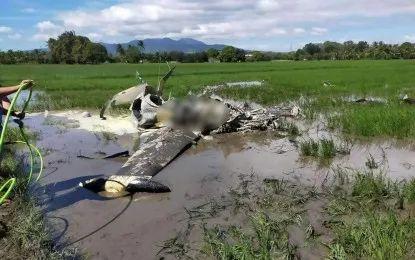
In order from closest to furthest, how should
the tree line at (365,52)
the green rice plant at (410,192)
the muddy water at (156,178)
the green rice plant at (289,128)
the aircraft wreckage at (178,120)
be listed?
the muddy water at (156,178) → the green rice plant at (410,192) → the aircraft wreckage at (178,120) → the green rice plant at (289,128) → the tree line at (365,52)

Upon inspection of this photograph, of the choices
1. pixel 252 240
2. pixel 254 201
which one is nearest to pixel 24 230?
pixel 252 240

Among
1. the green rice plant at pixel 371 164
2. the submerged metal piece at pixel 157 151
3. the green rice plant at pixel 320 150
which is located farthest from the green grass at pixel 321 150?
the submerged metal piece at pixel 157 151

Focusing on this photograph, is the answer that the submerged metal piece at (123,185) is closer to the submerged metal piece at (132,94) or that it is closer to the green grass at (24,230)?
the green grass at (24,230)

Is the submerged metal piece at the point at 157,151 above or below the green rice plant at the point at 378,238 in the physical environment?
below

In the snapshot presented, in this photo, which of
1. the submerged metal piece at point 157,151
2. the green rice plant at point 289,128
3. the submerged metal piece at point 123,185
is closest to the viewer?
the submerged metal piece at point 123,185

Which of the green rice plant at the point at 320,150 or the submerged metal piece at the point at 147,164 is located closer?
the submerged metal piece at the point at 147,164

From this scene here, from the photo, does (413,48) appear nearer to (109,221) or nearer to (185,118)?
(185,118)

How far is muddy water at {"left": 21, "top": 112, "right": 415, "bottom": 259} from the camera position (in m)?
5.36

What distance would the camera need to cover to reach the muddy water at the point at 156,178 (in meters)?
5.36

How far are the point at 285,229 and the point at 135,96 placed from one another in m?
8.91

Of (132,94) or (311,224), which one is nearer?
(311,224)

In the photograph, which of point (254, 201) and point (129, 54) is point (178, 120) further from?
point (129, 54)

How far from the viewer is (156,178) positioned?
25.8ft

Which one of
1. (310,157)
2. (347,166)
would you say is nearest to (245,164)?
(310,157)
